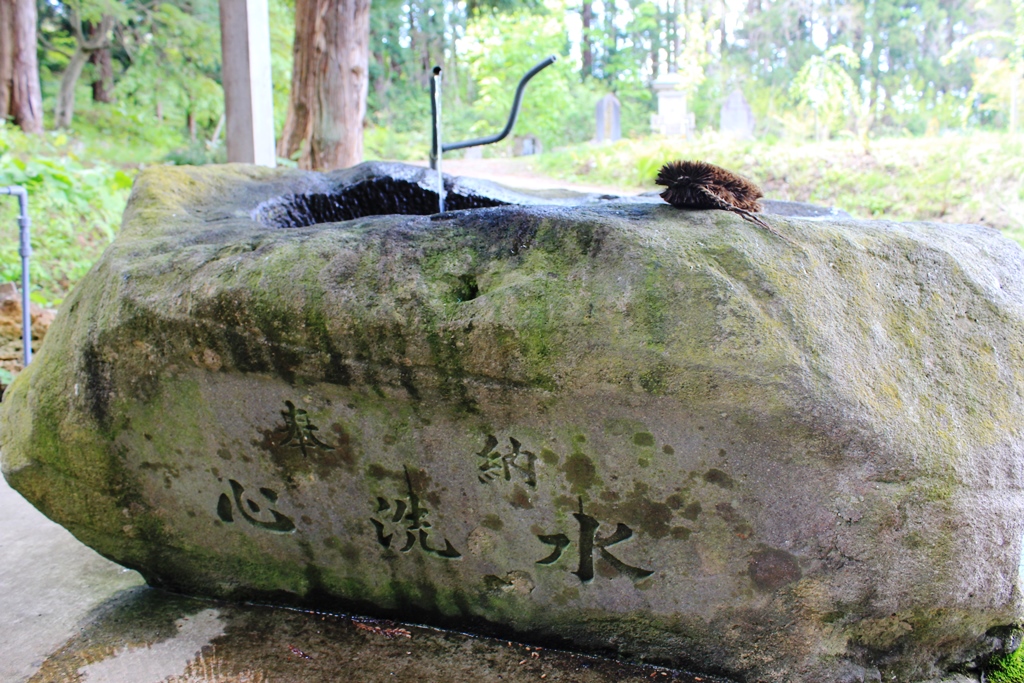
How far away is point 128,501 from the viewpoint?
178cm

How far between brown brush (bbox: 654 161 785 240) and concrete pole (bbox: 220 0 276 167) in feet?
10.6

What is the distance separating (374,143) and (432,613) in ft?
50.2

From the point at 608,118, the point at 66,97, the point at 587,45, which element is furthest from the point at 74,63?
the point at 587,45

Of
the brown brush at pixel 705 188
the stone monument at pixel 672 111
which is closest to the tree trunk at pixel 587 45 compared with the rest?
the stone monument at pixel 672 111

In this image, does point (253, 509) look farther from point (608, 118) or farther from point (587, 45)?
point (587, 45)

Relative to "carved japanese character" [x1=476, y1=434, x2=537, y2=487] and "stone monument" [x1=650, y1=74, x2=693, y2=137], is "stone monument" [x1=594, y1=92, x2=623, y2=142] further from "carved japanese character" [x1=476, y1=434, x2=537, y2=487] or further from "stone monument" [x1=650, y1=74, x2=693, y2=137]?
"carved japanese character" [x1=476, y1=434, x2=537, y2=487]

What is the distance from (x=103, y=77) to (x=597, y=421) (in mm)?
15376

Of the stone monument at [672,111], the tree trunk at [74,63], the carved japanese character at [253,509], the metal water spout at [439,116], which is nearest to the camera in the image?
the carved japanese character at [253,509]

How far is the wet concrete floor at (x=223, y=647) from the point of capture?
1.55 metres

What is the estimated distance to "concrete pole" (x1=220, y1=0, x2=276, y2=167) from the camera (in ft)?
14.0

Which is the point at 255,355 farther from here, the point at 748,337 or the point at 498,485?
the point at 748,337

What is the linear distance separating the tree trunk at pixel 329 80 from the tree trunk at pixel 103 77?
34.6 ft

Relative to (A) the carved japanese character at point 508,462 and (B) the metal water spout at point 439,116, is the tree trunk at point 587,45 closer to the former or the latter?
(B) the metal water spout at point 439,116

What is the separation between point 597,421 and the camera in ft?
4.44
